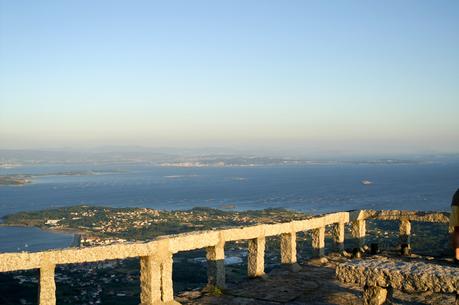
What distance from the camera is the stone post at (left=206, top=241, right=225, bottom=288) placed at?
11.5m

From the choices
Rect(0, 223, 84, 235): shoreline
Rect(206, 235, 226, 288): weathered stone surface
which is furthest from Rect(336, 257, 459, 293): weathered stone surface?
Rect(0, 223, 84, 235): shoreline

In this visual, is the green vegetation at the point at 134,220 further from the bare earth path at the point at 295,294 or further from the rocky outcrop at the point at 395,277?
the rocky outcrop at the point at 395,277

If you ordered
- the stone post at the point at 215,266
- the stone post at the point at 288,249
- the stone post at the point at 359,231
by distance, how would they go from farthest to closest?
1. the stone post at the point at 359,231
2. the stone post at the point at 288,249
3. the stone post at the point at 215,266

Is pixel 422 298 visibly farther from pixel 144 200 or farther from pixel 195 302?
pixel 144 200

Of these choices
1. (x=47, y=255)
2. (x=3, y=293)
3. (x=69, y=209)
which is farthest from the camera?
(x=69, y=209)

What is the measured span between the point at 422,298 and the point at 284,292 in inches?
112

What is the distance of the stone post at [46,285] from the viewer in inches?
356

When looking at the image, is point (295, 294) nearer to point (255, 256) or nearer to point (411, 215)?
point (255, 256)

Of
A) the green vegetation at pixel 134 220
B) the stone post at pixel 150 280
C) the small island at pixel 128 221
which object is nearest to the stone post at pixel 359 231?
the stone post at pixel 150 280

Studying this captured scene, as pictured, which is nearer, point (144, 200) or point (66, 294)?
point (66, 294)

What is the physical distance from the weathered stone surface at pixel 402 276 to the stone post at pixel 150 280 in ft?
12.5

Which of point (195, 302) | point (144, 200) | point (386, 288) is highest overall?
point (386, 288)

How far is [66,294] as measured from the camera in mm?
36719

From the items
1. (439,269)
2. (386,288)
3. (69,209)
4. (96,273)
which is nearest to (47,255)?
(386,288)
